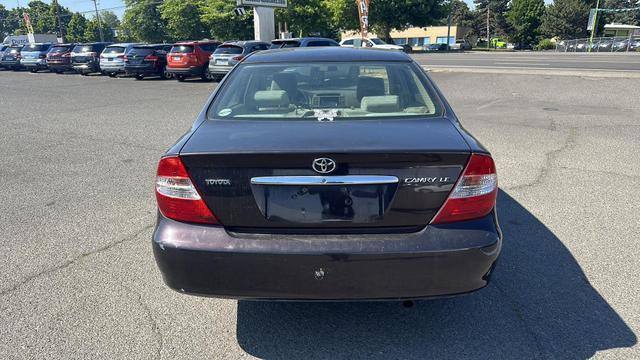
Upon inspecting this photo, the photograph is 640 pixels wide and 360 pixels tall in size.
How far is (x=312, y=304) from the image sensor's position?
2910mm

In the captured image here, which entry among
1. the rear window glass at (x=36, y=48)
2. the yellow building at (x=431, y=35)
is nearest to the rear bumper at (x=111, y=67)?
the rear window glass at (x=36, y=48)

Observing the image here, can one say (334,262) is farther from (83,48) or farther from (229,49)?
(83,48)

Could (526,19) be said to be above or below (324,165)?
above

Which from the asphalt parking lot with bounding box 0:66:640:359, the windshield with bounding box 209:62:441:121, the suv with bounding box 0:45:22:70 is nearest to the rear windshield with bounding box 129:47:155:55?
the asphalt parking lot with bounding box 0:66:640:359

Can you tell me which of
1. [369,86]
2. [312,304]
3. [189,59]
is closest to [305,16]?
[189,59]

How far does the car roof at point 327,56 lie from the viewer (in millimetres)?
3367

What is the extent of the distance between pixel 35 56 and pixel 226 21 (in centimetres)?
2321

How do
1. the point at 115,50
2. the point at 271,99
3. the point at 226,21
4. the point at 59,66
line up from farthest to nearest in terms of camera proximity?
the point at 226,21, the point at 59,66, the point at 115,50, the point at 271,99

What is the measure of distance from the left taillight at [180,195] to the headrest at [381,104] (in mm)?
1273

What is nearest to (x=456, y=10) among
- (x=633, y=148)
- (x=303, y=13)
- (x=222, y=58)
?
(x=303, y=13)

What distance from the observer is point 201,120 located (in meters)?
2.79

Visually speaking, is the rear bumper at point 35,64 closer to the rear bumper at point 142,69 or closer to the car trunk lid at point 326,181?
the rear bumper at point 142,69

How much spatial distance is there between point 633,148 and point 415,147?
624 cm

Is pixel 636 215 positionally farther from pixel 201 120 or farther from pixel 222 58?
pixel 222 58
